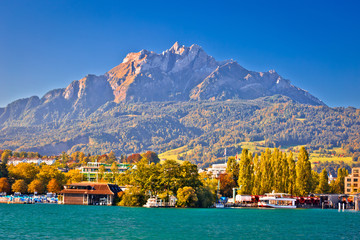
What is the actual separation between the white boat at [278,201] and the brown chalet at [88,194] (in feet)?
132

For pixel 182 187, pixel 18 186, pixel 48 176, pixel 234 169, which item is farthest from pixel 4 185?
pixel 234 169

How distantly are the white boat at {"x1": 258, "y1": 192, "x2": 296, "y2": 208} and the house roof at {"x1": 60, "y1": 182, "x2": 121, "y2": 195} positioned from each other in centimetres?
4015

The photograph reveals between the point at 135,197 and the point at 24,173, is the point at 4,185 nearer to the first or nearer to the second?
the point at 24,173

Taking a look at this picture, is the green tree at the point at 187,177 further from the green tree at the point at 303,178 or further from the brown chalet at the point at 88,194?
the green tree at the point at 303,178

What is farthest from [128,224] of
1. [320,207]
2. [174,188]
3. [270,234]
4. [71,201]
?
[320,207]

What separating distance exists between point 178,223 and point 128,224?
7.61 metres

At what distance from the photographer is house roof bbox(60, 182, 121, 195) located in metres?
142

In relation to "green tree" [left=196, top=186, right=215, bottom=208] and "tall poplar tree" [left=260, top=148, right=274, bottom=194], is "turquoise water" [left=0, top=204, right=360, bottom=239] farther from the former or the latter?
"tall poplar tree" [left=260, top=148, right=274, bottom=194]

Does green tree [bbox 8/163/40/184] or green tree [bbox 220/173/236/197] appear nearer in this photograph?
green tree [bbox 8/163/40/184]

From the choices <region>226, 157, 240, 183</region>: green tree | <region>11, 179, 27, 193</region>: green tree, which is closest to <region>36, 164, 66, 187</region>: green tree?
<region>11, 179, 27, 193</region>: green tree

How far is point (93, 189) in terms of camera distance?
144 meters

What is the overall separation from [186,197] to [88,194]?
34324 mm

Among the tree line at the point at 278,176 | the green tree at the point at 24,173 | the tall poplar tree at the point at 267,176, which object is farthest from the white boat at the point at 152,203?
the green tree at the point at 24,173

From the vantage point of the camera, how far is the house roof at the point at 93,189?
142 metres
